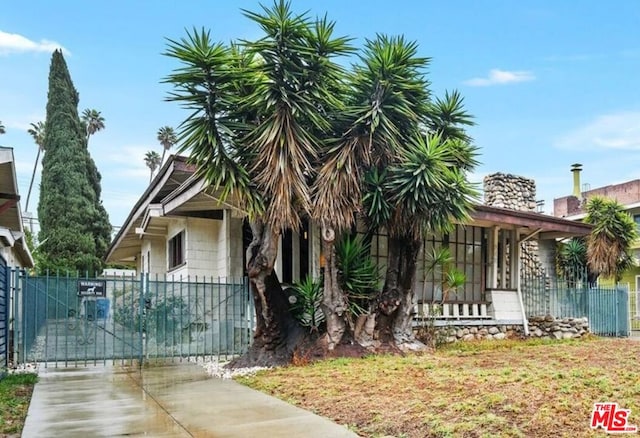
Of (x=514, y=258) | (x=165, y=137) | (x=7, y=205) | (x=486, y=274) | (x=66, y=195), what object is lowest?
(x=486, y=274)

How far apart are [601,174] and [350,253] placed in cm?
2855

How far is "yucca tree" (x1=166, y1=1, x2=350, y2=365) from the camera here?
31.4 ft

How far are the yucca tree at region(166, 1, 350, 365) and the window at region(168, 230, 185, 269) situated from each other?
5.29 meters

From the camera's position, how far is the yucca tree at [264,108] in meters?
9.57

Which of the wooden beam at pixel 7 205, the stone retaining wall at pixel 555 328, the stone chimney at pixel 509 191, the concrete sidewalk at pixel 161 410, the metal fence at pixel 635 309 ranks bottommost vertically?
the metal fence at pixel 635 309

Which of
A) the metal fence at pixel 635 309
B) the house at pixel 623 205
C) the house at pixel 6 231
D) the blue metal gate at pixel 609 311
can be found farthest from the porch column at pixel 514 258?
the house at pixel 6 231

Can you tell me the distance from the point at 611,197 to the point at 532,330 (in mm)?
16197

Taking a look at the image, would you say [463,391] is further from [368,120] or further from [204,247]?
[204,247]

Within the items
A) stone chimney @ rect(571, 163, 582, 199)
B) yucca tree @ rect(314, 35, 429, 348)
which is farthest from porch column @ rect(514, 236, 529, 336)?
stone chimney @ rect(571, 163, 582, 199)

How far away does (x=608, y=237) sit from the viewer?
18516 millimetres

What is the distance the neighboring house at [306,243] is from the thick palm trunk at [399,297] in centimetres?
180

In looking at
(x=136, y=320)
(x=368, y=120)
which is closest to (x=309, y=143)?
(x=368, y=120)

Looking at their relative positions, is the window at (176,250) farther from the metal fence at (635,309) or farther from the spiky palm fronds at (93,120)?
the spiky palm fronds at (93,120)

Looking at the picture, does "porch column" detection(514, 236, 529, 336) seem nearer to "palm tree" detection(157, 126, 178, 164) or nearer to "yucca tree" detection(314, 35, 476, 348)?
"yucca tree" detection(314, 35, 476, 348)
